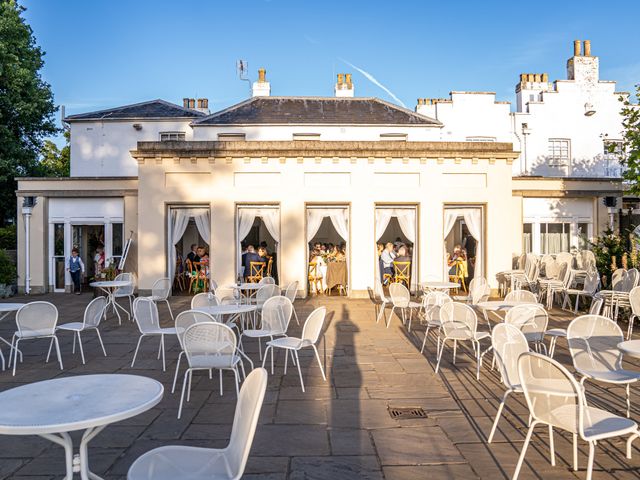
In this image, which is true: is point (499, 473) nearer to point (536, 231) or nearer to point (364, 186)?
point (364, 186)

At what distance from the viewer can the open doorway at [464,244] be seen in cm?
1304

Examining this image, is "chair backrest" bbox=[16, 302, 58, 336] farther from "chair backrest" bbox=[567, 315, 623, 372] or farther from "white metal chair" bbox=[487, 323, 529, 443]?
"chair backrest" bbox=[567, 315, 623, 372]

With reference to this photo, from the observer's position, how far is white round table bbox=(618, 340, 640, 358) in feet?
13.0

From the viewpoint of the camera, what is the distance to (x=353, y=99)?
19.8m

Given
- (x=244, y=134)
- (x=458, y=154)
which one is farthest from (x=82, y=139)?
(x=458, y=154)

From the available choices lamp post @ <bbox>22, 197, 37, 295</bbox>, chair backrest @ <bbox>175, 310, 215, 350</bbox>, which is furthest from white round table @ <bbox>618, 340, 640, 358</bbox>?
lamp post @ <bbox>22, 197, 37, 295</bbox>

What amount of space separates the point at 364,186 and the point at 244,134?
7199 mm

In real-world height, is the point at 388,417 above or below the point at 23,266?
below

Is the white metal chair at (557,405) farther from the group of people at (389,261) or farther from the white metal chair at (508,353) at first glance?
the group of people at (389,261)

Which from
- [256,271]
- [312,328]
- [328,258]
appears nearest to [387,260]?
[328,258]

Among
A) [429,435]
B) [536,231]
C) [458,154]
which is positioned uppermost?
[458,154]

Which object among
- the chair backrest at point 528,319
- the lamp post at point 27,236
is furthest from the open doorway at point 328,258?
the lamp post at point 27,236

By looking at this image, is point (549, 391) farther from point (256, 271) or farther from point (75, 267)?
point (75, 267)

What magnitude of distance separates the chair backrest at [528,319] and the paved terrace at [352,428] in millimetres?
723
